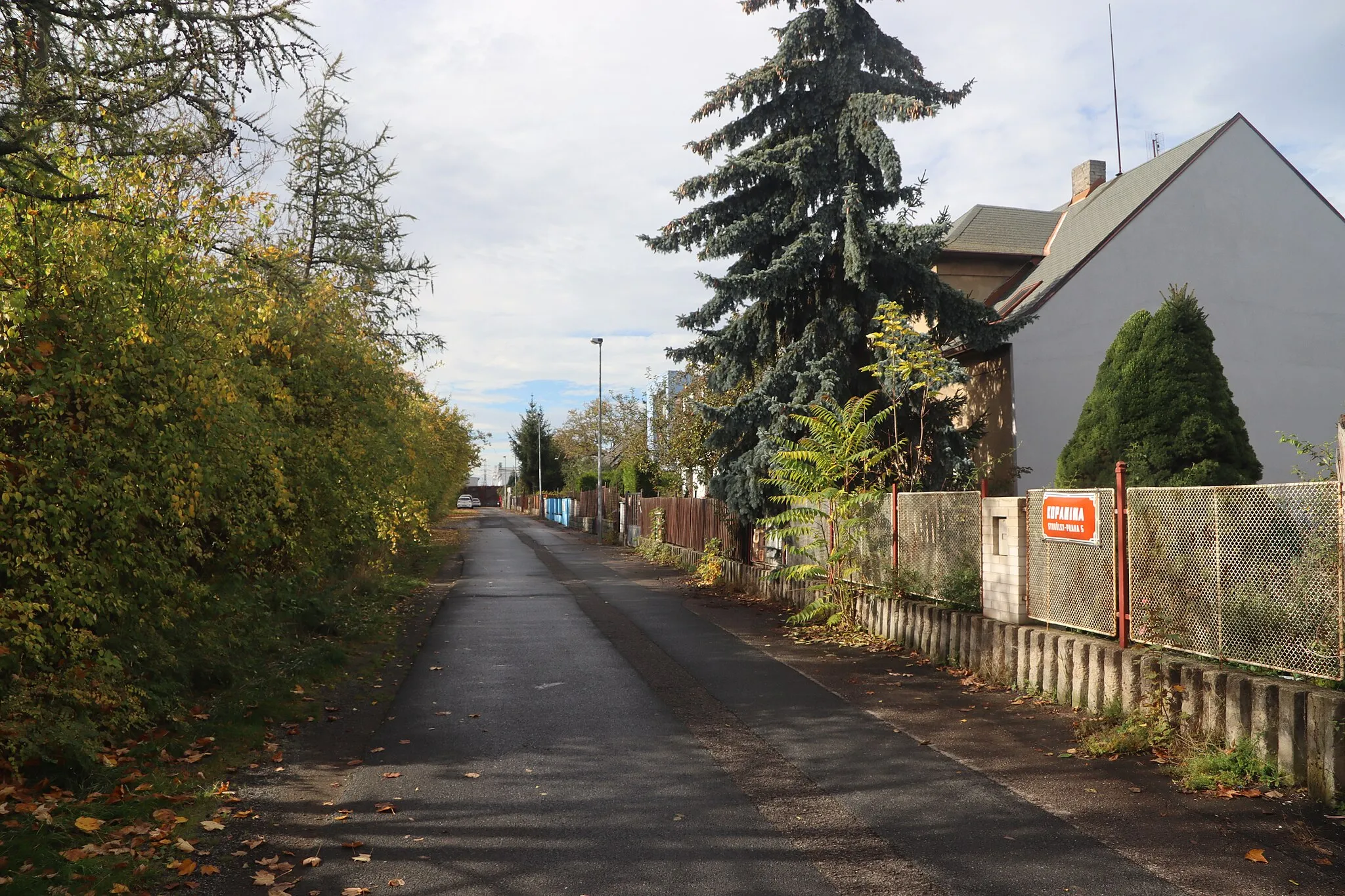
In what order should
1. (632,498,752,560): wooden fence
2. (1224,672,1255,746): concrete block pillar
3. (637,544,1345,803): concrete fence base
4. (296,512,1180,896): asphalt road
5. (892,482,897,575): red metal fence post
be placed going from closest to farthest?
1. (296,512,1180,896): asphalt road
2. (637,544,1345,803): concrete fence base
3. (1224,672,1255,746): concrete block pillar
4. (892,482,897,575): red metal fence post
5. (632,498,752,560): wooden fence

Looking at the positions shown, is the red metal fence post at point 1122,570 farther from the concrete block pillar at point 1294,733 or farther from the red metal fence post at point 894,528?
the red metal fence post at point 894,528

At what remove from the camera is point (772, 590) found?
56.6 ft

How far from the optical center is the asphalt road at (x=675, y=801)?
4680mm

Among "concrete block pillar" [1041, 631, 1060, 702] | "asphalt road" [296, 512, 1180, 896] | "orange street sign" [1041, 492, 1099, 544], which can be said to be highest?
"orange street sign" [1041, 492, 1099, 544]

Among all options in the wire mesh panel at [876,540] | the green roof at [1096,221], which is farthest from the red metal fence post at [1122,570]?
the green roof at [1096,221]

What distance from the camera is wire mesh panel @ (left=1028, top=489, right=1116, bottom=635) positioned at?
8203mm

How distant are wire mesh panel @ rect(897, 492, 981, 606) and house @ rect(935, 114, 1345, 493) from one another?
716cm

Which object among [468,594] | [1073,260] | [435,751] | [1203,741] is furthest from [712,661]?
[1073,260]

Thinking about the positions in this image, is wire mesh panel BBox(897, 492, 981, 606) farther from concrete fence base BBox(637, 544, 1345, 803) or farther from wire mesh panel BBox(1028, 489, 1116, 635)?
wire mesh panel BBox(1028, 489, 1116, 635)

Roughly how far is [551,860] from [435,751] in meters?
2.50

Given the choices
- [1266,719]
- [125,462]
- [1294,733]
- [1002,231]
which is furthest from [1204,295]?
[125,462]

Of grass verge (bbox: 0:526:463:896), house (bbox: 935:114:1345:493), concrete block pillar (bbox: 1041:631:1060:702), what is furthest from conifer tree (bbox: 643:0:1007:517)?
grass verge (bbox: 0:526:463:896)

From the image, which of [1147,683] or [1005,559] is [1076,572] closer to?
[1005,559]

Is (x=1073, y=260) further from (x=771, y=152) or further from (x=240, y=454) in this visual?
(x=240, y=454)
